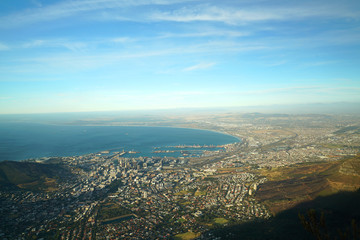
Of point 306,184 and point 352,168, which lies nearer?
point 352,168

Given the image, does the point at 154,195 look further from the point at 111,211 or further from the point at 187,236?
the point at 187,236

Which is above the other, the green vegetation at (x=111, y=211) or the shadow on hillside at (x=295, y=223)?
the shadow on hillside at (x=295, y=223)

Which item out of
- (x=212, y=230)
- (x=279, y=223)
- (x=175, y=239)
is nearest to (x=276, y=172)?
(x=279, y=223)

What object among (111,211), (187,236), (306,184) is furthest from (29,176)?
(306,184)

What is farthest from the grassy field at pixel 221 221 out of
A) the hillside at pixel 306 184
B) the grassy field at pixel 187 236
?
the hillside at pixel 306 184

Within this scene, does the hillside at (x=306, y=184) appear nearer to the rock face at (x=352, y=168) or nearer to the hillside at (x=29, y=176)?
the rock face at (x=352, y=168)

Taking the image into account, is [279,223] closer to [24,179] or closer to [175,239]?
[175,239]

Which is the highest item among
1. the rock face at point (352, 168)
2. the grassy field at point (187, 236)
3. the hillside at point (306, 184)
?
the rock face at point (352, 168)
